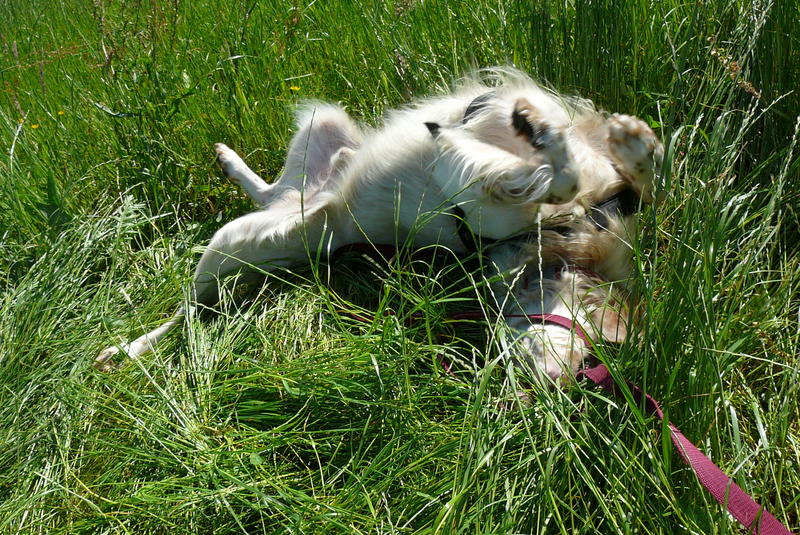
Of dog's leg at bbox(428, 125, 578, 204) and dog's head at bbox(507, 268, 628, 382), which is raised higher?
dog's leg at bbox(428, 125, 578, 204)

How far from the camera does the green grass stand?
1590 millimetres

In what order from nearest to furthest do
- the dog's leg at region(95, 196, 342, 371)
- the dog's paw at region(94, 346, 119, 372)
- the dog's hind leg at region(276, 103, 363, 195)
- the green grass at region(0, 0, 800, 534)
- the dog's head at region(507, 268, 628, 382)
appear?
1. the green grass at region(0, 0, 800, 534)
2. the dog's head at region(507, 268, 628, 382)
3. the dog's paw at region(94, 346, 119, 372)
4. the dog's leg at region(95, 196, 342, 371)
5. the dog's hind leg at region(276, 103, 363, 195)

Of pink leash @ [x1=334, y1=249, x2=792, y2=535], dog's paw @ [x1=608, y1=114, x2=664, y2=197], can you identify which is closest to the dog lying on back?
dog's paw @ [x1=608, y1=114, x2=664, y2=197]

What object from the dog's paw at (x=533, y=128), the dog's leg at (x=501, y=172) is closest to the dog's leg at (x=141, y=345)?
the dog's leg at (x=501, y=172)

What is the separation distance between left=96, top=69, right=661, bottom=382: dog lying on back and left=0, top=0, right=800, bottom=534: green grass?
153mm

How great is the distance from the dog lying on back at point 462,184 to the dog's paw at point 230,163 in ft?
0.53

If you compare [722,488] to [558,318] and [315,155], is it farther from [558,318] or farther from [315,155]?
[315,155]

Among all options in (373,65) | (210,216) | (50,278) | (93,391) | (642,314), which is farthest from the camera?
(373,65)

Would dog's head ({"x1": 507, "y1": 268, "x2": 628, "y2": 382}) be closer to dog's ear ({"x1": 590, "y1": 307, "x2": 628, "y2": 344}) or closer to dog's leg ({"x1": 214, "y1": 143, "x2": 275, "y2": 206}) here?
dog's ear ({"x1": 590, "y1": 307, "x2": 628, "y2": 344})

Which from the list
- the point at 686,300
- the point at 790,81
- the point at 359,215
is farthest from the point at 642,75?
the point at 686,300

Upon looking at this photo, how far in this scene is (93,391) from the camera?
2.07 m

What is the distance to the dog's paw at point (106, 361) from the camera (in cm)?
231

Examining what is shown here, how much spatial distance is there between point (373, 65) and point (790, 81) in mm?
1991

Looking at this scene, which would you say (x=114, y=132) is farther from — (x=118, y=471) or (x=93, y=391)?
(x=118, y=471)
